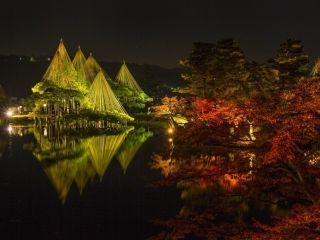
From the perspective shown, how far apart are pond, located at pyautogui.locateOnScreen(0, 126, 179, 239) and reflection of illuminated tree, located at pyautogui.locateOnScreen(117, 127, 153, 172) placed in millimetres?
49

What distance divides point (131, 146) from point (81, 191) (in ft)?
34.2

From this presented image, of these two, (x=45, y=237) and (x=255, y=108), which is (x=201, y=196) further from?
(x=255, y=108)

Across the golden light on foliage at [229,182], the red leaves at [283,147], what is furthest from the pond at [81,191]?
the red leaves at [283,147]

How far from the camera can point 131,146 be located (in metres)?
26.0

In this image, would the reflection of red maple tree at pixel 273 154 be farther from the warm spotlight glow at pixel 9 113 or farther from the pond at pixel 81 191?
the warm spotlight glow at pixel 9 113

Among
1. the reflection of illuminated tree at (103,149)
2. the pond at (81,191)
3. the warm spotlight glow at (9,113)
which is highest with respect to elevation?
the warm spotlight glow at (9,113)

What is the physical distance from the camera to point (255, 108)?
8.58 meters

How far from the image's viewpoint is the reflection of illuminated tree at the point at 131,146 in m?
21.7

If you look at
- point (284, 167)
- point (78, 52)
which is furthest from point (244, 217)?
point (78, 52)

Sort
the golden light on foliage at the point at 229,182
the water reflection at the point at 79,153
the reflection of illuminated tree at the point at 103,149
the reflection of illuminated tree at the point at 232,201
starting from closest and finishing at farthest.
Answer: the reflection of illuminated tree at the point at 232,201 < the golden light on foliage at the point at 229,182 < the water reflection at the point at 79,153 < the reflection of illuminated tree at the point at 103,149

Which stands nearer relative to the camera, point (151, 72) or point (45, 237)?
point (45, 237)

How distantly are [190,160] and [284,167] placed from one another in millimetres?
11761

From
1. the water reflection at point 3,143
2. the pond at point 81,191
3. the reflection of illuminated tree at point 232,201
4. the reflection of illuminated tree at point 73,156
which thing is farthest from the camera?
the water reflection at point 3,143

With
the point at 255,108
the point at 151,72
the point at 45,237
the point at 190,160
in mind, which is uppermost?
the point at 151,72
